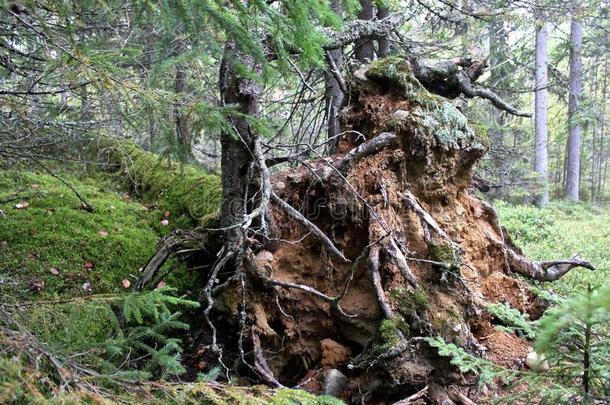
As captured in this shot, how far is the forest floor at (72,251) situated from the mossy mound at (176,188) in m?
0.20

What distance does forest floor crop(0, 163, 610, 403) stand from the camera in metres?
2.59

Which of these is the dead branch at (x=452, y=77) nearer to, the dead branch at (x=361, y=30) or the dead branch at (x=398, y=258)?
the dead branch at (x=361, y=30)

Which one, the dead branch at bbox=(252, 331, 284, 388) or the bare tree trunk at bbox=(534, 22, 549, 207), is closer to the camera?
the dead branch at bbox=(252, 331, 284, 388)

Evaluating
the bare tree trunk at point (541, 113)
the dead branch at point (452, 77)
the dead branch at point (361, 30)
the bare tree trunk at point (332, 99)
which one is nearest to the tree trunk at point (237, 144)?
the dead branch at point (361, 30)

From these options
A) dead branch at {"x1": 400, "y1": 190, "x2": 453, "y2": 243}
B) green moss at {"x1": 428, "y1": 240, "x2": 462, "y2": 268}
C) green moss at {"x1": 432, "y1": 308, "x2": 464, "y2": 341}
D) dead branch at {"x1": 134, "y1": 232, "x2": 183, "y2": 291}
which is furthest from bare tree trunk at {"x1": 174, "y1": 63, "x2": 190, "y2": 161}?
green moss at {"x1": 432, "y1": 308, "x2": 464, "y2": 341}

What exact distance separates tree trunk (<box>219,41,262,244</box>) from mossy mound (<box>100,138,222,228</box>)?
868 mm

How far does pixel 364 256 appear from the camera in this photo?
373 centimetres

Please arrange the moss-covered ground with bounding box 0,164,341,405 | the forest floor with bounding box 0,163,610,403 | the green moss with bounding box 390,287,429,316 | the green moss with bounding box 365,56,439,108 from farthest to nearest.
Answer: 1. the green moss with bounding box 365,56,439,108
2. the green moss with bounding box 390,287,429,316
3. the forest floor with bounding box 0,163,610,403
4. the moss-covered ground with bounding box 0,164,341,405

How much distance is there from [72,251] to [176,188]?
197cm

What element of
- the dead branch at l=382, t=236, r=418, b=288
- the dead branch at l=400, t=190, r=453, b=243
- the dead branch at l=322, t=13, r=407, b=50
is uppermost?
the dead branch at l=322, t=13, r=407, b=50

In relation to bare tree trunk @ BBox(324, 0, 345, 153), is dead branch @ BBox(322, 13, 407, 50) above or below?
above

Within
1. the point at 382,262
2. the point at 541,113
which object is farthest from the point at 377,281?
the point at 541,113

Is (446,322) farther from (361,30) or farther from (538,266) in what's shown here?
(361,30)

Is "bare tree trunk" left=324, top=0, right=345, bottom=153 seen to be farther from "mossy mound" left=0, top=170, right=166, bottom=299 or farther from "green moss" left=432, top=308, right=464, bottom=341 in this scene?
"mossy mound" left=0, top=170, right=166, bottom=299
